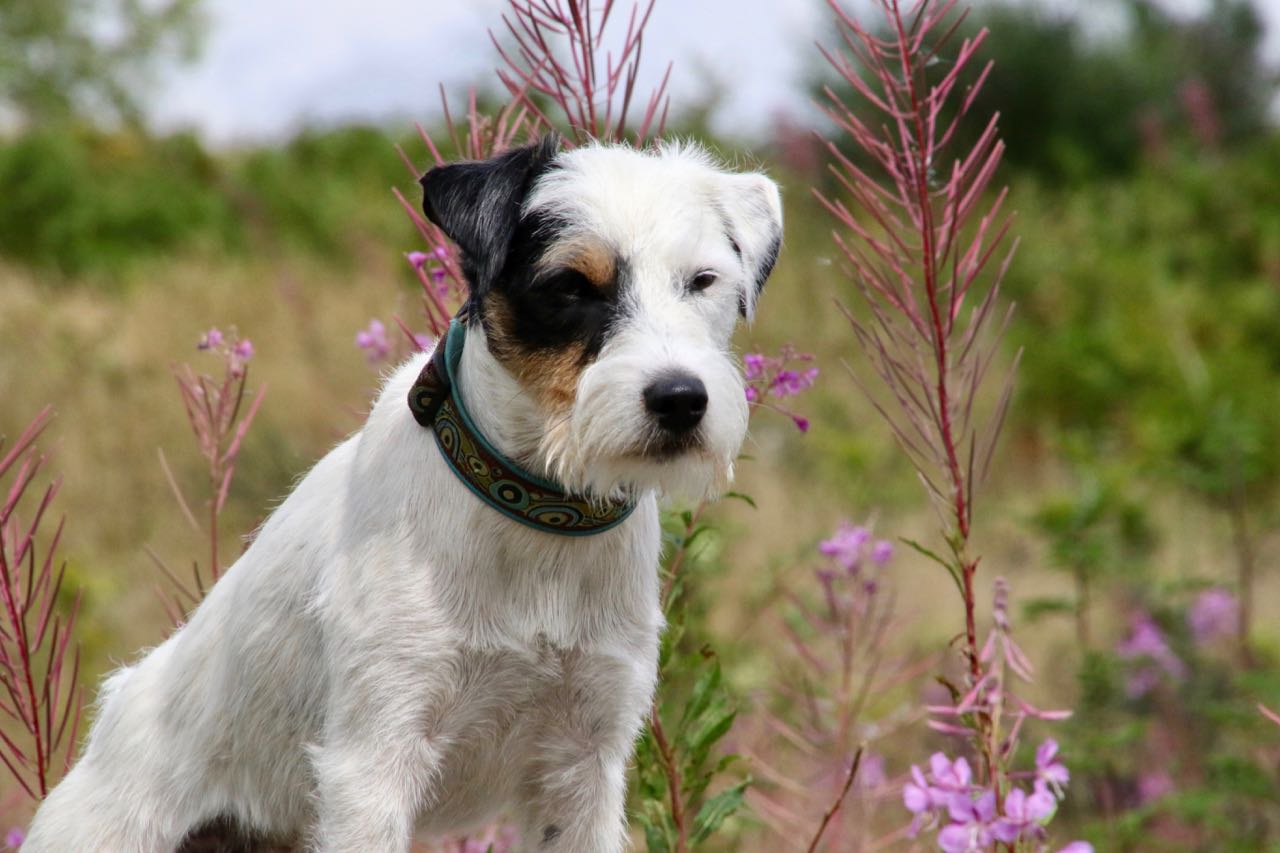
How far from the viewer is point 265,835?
3.12m

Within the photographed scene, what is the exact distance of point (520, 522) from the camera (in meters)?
2.70

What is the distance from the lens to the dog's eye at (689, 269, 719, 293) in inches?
108

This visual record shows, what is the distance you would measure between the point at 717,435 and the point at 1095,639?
23.0 ft

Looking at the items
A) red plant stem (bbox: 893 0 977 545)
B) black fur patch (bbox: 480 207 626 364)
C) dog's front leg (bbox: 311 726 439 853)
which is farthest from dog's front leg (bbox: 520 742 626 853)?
red plant stem (bbox: 893 0 977 545)

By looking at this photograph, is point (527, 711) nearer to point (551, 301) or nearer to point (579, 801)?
point (579, 801)

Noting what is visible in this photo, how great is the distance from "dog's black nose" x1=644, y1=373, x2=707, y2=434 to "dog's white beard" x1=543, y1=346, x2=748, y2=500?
0.05 feet

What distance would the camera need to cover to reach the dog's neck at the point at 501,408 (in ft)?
8.90

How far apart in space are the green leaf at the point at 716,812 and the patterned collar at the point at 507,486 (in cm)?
65

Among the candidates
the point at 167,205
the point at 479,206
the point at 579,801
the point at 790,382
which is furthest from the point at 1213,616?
the point at 167,205

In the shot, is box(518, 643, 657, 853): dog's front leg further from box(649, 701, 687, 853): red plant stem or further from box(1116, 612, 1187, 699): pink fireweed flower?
box(1116, 612, 1187, 699): pink fireweed flower

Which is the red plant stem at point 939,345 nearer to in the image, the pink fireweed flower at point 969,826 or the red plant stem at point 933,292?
the red plant stem at point 933,292

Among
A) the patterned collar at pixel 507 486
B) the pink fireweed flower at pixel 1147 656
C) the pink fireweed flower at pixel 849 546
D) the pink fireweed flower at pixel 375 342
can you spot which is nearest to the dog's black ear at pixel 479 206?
the patterned collar at pixel 507 486

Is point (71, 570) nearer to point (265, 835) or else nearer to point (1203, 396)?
point (265, 835)

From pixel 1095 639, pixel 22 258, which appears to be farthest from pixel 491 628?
pixel 22 258
